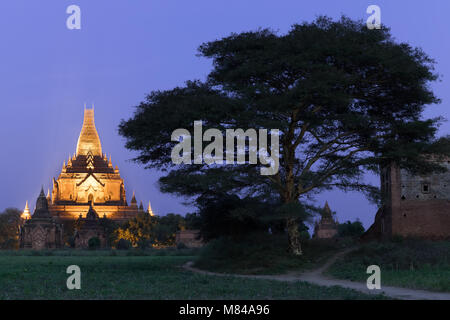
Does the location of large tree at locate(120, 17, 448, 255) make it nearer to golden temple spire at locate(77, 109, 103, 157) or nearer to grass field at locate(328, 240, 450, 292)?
grass field at locate(328, 240, 450, 292)

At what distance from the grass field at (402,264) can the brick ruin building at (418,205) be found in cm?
594

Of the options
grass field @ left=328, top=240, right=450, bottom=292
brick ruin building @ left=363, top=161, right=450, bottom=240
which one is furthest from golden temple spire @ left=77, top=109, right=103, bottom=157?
grass field @ left=328, top=240, right=450, bottom=292

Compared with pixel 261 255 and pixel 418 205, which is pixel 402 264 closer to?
pixel 261 255

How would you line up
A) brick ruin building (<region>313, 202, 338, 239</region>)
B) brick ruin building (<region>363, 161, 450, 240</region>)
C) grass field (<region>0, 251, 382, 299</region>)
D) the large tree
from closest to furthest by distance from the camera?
grass field (<region>0, 251, 382, 299</region>) < the large tree < brick ruin building (<region>363, 161, 450, 240</region>) < brick ruin building (<region>313, 202, 338, 239</region>)

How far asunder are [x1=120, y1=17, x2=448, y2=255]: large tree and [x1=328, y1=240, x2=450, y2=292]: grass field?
290 centimetres

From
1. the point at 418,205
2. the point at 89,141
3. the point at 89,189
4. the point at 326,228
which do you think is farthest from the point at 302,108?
the point at 89,141

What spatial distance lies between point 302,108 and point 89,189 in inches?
4222

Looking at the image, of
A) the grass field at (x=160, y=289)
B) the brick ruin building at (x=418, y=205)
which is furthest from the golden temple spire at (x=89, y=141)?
the grass field at (x=160, y=289)

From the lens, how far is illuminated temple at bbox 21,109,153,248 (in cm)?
12706

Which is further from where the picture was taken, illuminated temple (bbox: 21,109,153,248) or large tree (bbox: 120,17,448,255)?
illuminated temple (bbox: 21,109,153,248)

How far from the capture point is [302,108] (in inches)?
1154
